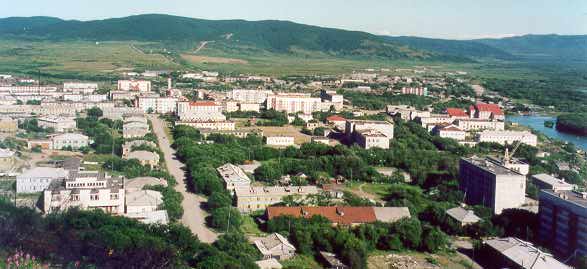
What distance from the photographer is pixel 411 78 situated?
45750 mm

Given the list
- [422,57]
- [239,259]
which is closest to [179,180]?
[239,259]

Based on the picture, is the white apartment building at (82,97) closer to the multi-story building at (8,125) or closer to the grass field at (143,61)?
the multi-story building at (8,125)

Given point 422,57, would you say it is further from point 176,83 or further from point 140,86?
point 140,86

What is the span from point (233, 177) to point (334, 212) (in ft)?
10.3

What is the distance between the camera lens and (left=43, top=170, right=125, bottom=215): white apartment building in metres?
10.6

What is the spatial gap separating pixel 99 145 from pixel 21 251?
986cm

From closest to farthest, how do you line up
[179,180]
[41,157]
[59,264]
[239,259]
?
[59,264]
[239,259]
[179,180]
[41,157]

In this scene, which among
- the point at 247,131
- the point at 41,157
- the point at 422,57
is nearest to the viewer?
the point at 41,157

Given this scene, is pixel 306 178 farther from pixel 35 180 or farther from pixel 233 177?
pixel 35 180

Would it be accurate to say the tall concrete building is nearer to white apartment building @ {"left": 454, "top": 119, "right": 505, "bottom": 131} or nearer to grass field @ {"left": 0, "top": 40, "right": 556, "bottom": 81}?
white apartment building @ {"left": 454, "top": 119, "right": 505, "bottom": 131}

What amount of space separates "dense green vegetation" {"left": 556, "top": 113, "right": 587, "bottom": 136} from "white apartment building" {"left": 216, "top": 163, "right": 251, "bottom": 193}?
629 inches

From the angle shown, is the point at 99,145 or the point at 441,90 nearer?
the point at 99,145

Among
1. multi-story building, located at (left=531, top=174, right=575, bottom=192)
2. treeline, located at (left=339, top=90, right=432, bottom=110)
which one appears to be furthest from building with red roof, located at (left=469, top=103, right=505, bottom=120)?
multi-story building, located at (left=531, top=174, right=575, bottom=192)

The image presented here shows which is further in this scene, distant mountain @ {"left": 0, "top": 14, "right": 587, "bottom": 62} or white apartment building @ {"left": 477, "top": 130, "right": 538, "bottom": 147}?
distant mountain @ {"left": 0, "top": 14, "right": 587, "bottom": 62}
